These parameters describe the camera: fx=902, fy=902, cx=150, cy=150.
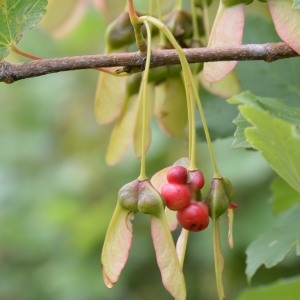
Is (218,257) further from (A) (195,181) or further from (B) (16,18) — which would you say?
(B) (16,18)

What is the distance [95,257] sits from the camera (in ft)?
9.21

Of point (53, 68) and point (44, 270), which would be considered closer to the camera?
point (53, 68)

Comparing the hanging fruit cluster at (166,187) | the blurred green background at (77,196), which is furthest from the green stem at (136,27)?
the blurred green background at (77,196)

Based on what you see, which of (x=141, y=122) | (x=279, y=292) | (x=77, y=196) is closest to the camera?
(x=141, y=122)

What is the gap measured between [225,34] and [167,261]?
28 centimetres

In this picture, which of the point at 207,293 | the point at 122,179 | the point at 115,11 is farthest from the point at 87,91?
the point at 115,11

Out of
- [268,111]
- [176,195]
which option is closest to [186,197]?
[176,195]

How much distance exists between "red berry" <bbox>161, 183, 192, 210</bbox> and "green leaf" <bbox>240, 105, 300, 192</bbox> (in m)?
0.12

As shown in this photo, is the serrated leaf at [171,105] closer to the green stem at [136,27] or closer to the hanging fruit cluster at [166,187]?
the hanging fruit cluster at [166,187]

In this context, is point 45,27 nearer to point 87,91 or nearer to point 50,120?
point 87,91

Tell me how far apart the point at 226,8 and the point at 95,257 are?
183 centimetres

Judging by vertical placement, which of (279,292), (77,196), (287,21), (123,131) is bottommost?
(77,196)

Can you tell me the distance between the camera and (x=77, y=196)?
3.06 meters

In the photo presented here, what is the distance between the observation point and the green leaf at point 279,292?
1.34 metres
